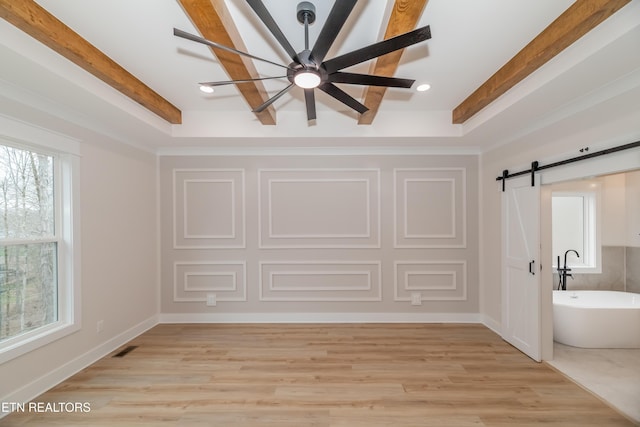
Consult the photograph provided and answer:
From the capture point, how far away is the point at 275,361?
264cm

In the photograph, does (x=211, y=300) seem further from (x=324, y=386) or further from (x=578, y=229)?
(x=578, y=229)

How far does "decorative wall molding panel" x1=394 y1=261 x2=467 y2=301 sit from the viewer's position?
3.63m

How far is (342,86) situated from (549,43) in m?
1.50

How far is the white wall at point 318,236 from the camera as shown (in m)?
3.64

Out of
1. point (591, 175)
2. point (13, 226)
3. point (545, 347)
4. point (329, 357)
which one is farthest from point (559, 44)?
point (13, 226)

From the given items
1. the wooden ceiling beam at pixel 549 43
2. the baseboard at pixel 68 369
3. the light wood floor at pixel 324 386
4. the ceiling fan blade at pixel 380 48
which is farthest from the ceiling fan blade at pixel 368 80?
the baseboard at pixel 68 369

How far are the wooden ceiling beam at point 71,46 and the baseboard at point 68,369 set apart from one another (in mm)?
2423

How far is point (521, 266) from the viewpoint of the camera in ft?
9.46

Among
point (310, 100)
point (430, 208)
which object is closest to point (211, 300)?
point (310, 100)

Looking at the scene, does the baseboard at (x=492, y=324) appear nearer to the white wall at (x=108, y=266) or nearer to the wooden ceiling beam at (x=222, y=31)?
the wooden ceiling beam at (x=222, y=31)

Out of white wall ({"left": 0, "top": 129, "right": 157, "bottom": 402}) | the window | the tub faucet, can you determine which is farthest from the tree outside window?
the tub faucet

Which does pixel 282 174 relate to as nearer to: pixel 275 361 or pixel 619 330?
pixel 275 361

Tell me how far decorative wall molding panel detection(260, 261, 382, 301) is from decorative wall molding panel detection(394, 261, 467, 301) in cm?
32

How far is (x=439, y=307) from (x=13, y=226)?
446cm
